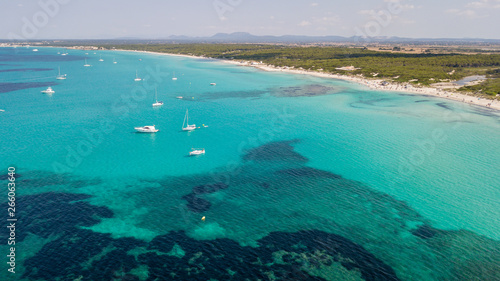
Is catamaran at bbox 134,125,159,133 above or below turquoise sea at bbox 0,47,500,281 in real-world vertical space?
above

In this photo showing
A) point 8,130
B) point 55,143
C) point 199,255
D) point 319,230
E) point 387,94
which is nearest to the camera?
point 199,255

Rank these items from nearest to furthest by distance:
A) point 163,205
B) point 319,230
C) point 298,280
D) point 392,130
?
point 298,280 < point 319,230 < point 163,205 < point 392,130

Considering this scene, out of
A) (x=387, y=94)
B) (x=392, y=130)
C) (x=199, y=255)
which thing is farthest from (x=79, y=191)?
(x=387, y=94)

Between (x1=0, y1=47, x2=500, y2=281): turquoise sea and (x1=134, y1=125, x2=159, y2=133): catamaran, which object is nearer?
(x1=0, y1=47, x2=500, y2=281): turquoise sea

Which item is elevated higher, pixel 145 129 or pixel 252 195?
pixel 145 129

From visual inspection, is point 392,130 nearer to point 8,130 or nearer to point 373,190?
point 373,190

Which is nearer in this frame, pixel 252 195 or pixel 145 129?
pixel 252 195

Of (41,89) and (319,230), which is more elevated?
(41,89)

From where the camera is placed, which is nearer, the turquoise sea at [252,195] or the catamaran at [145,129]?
the turquoise sea at [252,195]
